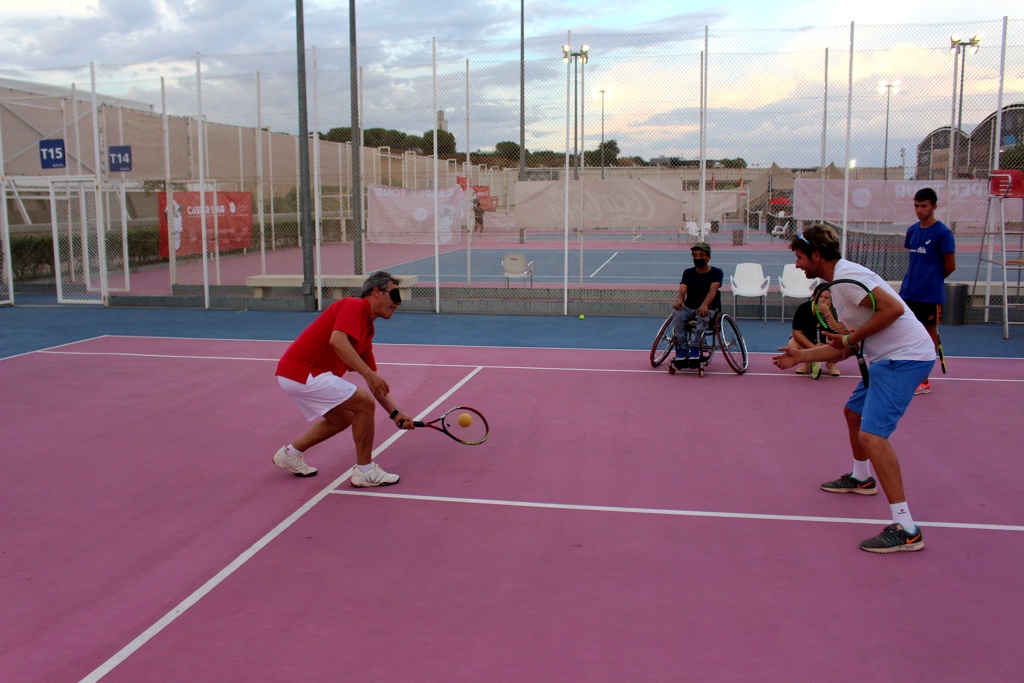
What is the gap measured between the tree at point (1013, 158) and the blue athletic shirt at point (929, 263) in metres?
5.78

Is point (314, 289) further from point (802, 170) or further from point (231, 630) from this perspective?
point (231, 630)

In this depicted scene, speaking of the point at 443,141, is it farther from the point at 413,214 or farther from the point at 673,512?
the point at 673,512

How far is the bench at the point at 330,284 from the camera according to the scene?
52.8 feet

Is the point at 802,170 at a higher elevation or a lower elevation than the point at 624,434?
higher

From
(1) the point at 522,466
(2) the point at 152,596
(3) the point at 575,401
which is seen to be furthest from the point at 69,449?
(3) the point at 575,401

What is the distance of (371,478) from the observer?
6090mm

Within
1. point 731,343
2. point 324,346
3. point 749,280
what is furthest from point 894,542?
point 749,280

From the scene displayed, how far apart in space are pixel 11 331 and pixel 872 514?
13.4m

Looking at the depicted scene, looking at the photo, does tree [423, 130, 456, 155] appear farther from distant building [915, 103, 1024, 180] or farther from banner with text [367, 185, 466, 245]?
distant building [915, 103, 1024, 180]

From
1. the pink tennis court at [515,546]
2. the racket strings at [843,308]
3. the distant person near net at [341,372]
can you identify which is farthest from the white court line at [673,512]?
the racket strings at [843,308]

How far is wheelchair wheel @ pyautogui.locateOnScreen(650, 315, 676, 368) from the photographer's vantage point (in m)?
10.0

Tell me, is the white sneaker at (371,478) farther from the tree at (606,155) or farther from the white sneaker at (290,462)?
the tree at (606,155)

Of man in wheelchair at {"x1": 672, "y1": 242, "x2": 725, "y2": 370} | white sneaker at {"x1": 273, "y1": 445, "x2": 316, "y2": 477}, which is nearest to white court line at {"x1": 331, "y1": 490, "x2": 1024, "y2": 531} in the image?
white sneaker at {"x1": 273, "y1": 445, "x2": 316, "y2": 477}

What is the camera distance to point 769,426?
7.74 metres
